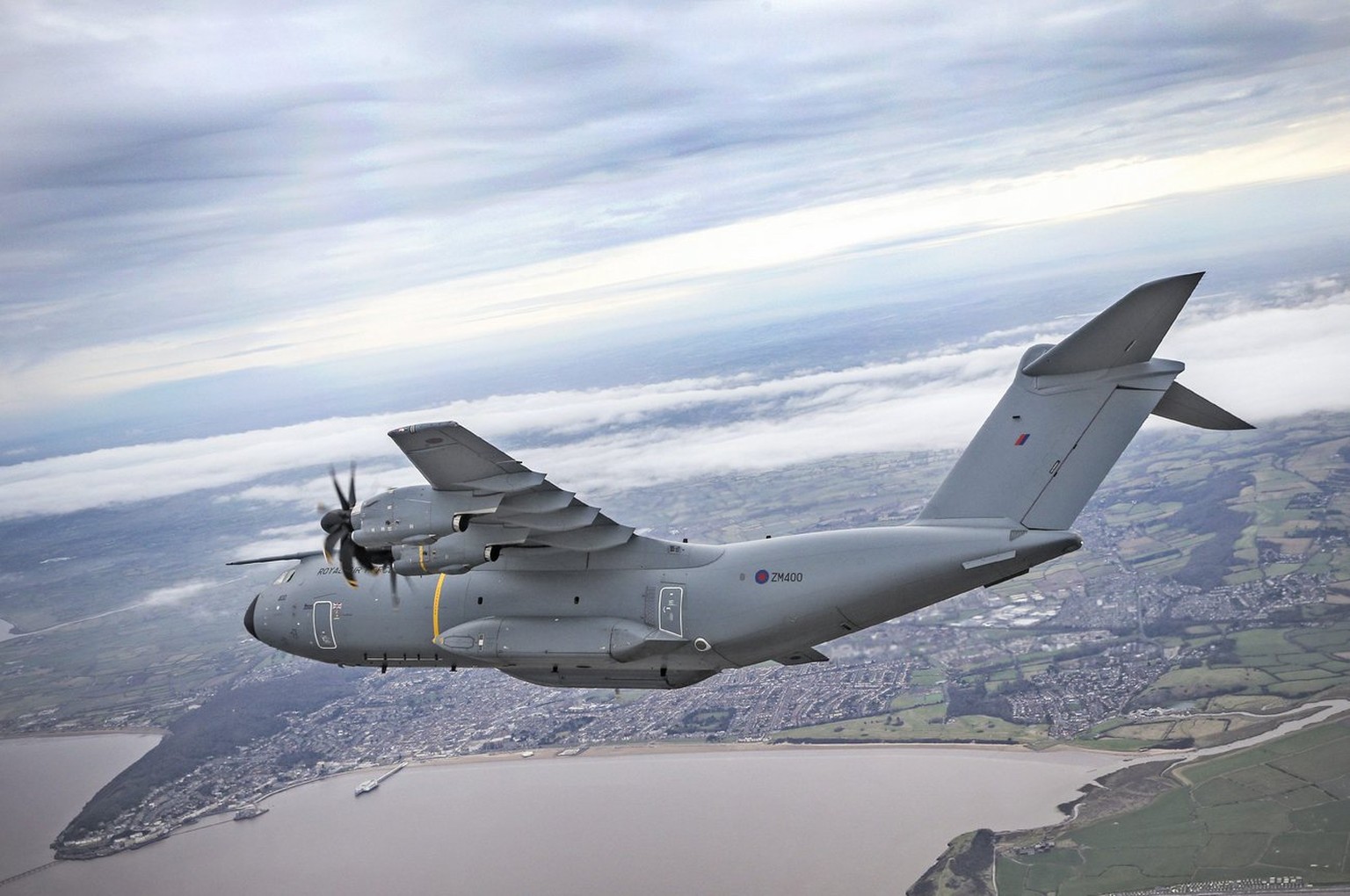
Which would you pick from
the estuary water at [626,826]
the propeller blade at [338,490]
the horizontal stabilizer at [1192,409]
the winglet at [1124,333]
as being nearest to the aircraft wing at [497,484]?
the propeller blade at [338,490]

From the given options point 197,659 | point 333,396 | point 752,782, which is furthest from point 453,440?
point 333,396

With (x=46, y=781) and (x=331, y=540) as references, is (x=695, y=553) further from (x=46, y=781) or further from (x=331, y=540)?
(x=46, y=781)

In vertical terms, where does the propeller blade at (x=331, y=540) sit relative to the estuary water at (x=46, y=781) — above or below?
above

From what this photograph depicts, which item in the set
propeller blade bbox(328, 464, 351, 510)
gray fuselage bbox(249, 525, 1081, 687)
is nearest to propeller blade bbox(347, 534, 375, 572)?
propeller blade bbox(328, 464, 351, 510)

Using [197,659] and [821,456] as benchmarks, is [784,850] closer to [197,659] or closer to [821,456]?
[197,659]

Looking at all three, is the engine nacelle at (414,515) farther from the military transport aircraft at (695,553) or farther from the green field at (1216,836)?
the green field at (1216,836)

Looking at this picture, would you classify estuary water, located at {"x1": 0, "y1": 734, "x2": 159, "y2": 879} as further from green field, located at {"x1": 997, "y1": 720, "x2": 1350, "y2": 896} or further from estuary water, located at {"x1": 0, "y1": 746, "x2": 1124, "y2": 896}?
green field, located at {"x1": 997, "y1": 720, "x2": 1350, "y2": 896}

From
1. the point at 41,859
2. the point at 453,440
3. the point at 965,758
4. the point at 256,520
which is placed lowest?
the point at 41,859
